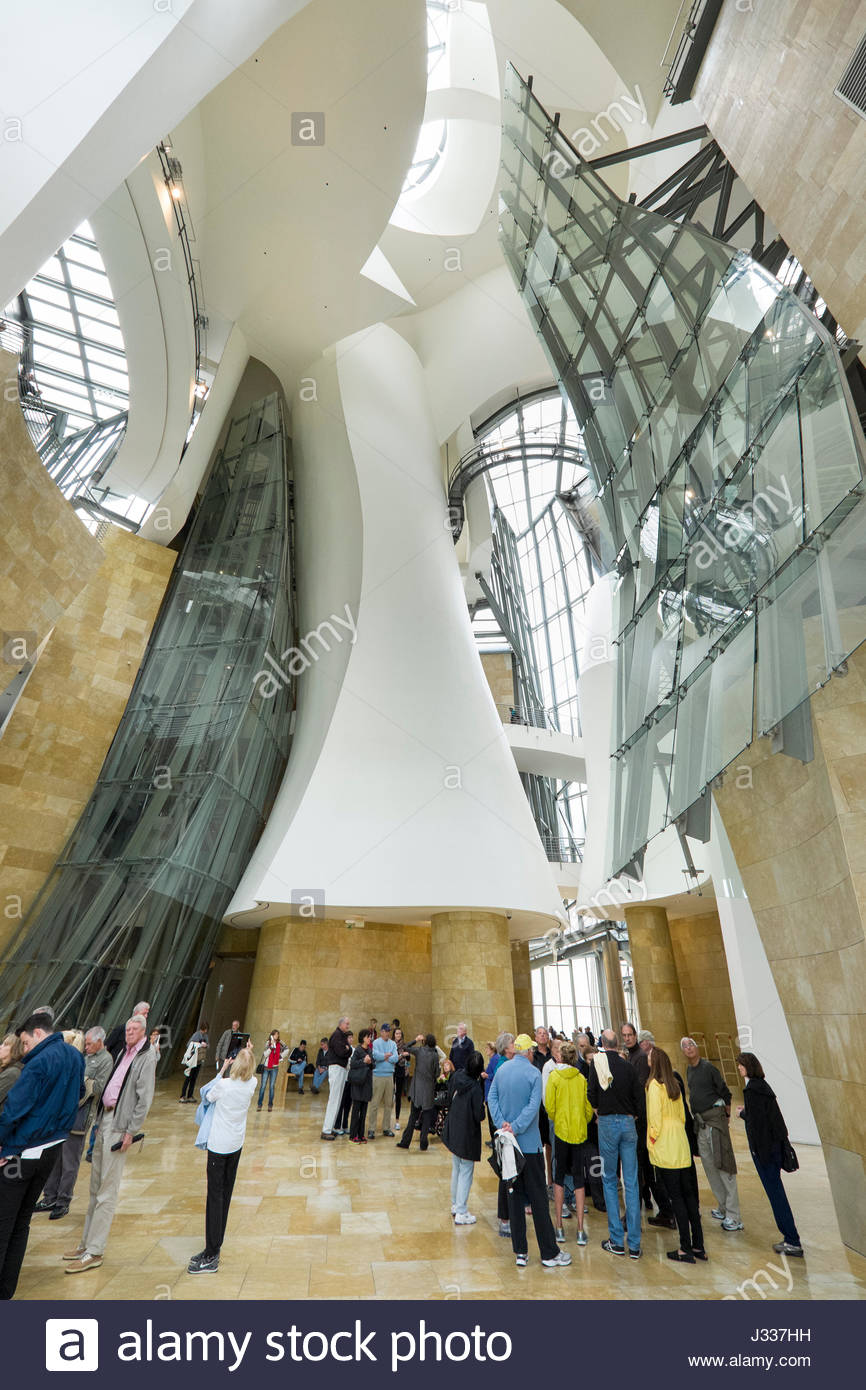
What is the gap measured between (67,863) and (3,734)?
255 centimetres

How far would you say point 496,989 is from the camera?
12.2m

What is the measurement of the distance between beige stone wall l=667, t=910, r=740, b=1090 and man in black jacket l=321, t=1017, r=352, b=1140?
10545mm

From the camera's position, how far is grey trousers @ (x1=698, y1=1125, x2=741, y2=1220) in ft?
17.5

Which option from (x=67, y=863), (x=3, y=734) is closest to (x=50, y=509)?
(x=3, y=734)

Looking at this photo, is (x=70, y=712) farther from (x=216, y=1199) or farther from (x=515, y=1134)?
(x=515, y=1134)

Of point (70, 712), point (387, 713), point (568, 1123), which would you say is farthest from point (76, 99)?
point (387, 713)

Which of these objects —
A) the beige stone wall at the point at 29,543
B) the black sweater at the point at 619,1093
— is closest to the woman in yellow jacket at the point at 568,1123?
the black sweater at the point at 619,1093

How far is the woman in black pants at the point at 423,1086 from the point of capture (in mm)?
8242

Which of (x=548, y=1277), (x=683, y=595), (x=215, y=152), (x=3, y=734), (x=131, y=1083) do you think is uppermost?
(x=215, y=152)

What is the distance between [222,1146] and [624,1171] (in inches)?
107

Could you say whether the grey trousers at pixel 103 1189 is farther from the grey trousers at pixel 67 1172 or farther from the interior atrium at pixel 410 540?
the grey trousers at pixel 67 1172

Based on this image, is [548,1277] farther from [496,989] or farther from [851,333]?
[496,989]

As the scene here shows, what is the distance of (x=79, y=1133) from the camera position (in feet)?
17.8

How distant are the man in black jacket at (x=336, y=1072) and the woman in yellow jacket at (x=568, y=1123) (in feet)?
13.1
